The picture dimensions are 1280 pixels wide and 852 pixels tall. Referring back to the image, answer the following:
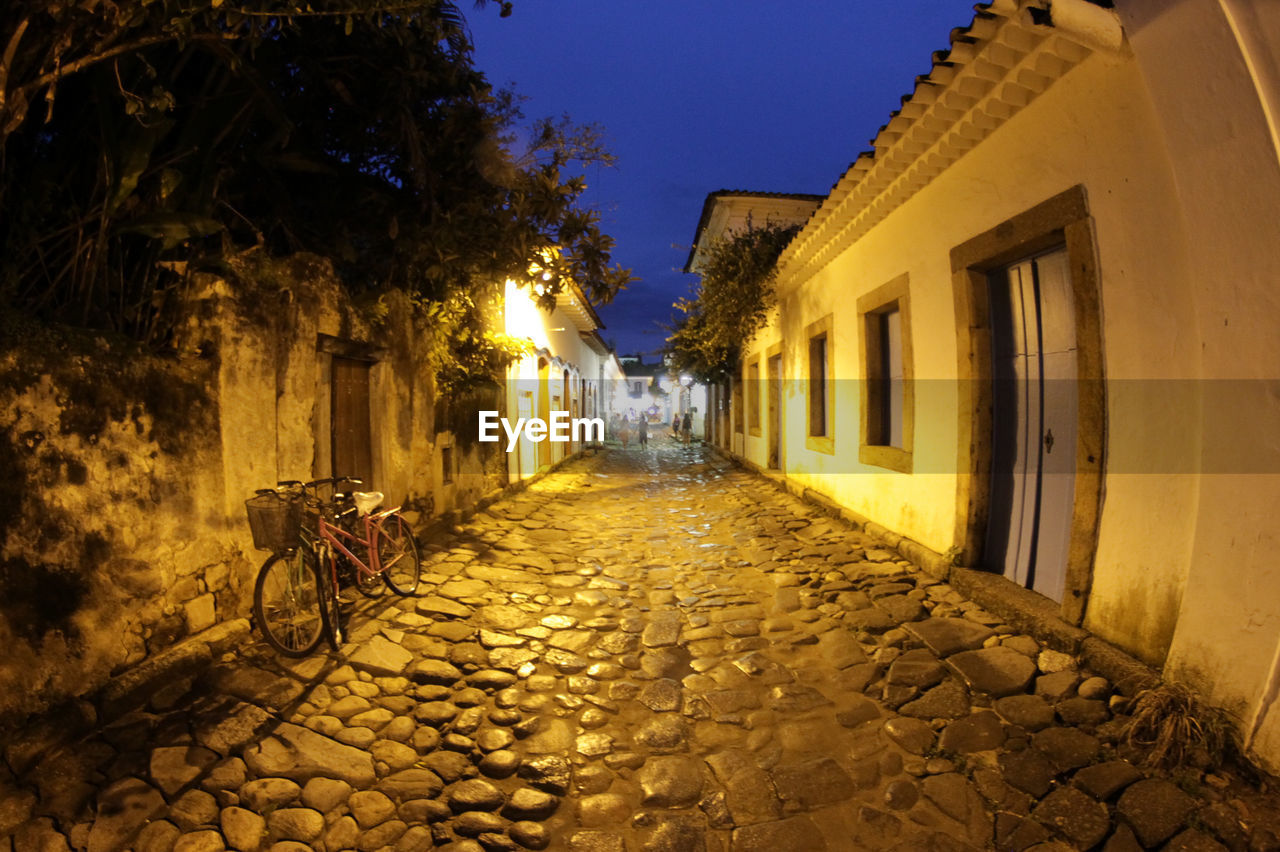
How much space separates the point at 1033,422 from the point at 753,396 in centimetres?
943

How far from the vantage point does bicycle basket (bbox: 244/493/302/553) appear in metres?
3.48

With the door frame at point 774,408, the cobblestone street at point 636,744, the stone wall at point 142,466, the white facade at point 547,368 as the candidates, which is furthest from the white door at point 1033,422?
the door frame at point 774,408

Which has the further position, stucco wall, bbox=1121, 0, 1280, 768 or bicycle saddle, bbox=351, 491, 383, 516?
bicycle saddle, bbox=351, 491, 383, 516

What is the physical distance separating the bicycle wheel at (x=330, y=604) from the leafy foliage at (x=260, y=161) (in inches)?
65.0

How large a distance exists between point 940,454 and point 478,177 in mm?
4960

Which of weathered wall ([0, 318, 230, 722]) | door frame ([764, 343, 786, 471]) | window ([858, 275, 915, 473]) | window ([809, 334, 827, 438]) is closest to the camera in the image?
weathered wall ([0, 318, 230, 722])

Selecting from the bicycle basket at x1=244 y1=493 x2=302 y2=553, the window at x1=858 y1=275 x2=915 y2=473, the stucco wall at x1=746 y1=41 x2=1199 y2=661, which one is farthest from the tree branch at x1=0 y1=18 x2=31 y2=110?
the window at x1=858 y1=275 x2=915 y2=473

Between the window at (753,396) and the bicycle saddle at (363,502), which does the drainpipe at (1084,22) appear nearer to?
the bicycle saddle at (363,502)

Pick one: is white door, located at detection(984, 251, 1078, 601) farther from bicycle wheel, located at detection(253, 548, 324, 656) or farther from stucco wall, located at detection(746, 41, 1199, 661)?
bicycle wheel, located at detection(253, 548, 324, 656)

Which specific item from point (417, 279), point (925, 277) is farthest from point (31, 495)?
point (925, 277)

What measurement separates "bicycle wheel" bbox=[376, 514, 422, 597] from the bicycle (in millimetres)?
188

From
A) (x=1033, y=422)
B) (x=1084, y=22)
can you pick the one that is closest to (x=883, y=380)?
(x=1033, y=422)

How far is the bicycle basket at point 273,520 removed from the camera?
11.4 ft

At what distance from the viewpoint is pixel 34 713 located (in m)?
2.62
